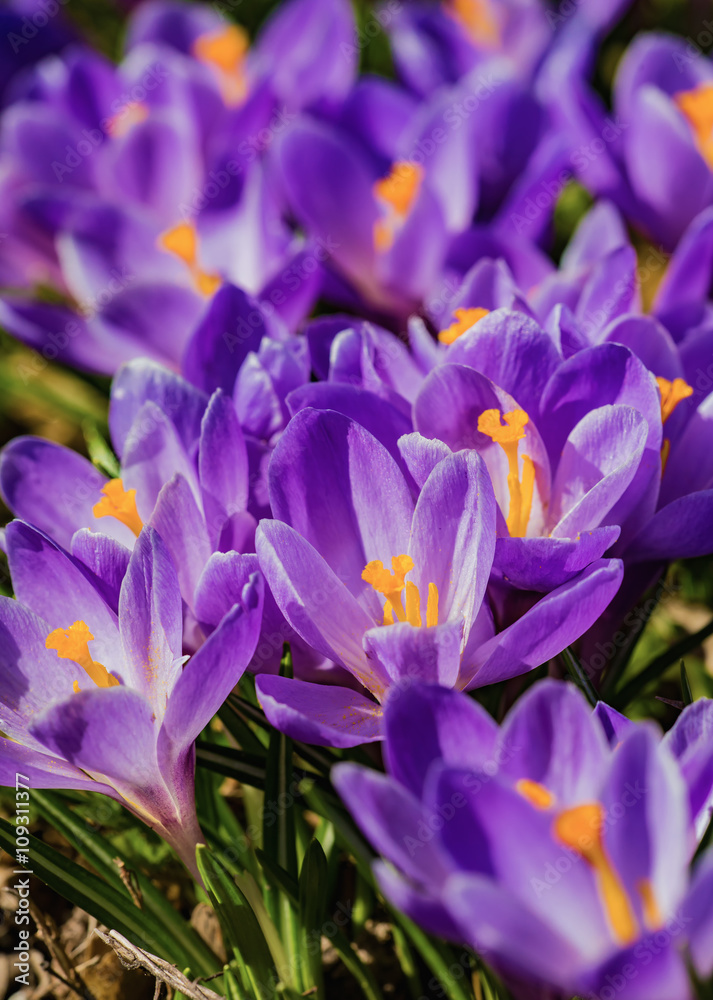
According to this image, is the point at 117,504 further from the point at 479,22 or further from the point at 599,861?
the point at 479,22

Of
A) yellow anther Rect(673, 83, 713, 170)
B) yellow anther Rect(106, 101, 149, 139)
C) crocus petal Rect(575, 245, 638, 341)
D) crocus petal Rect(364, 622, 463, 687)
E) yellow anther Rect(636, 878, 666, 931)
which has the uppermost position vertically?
yellow anther Rect(673, 83, 713, 170)

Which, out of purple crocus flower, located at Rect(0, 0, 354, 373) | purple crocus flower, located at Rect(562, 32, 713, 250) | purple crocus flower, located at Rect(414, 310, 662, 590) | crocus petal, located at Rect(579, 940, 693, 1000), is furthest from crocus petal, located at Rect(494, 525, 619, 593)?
purple crocus flower, located at Rect(562, 32, 713, 250)

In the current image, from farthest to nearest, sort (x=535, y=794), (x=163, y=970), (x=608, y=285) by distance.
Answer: (x=608, y=285)
(x=163, y=970)
(x=535, y=794)

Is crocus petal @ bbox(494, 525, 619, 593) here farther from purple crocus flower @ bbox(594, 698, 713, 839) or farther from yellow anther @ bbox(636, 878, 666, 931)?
yellow anther @ bbox(636, 878, 666, 931)

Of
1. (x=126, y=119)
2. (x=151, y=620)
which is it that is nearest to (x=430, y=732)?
(x=151, y=620)

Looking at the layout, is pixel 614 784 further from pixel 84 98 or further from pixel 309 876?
pixel 84 98
